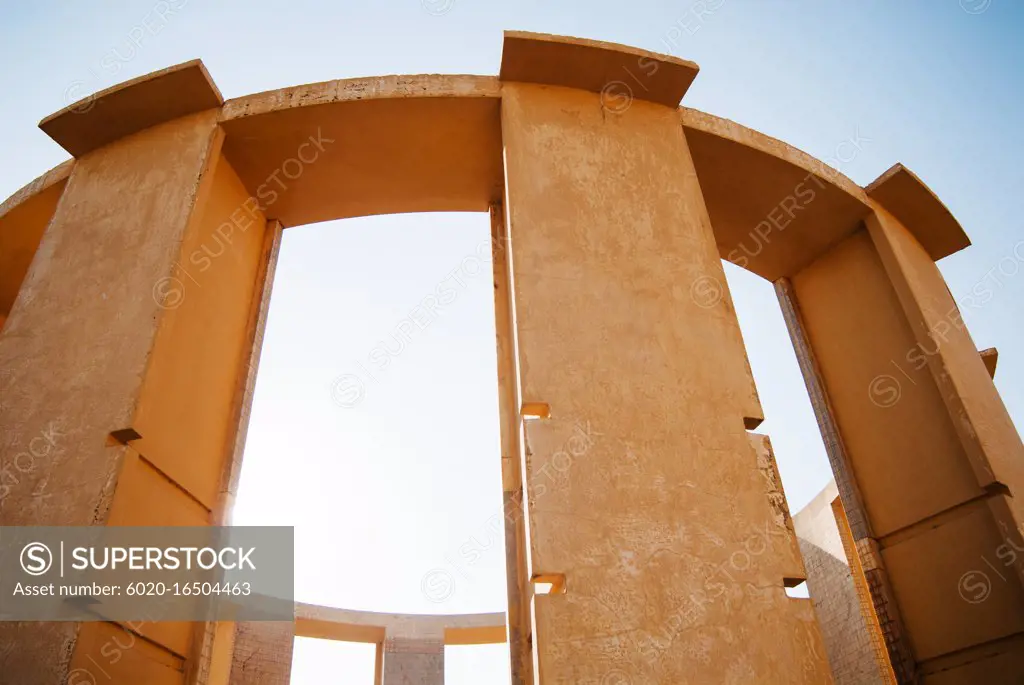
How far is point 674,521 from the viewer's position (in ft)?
12.8

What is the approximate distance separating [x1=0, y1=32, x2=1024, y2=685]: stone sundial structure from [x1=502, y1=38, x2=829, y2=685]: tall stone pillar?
0.02 m

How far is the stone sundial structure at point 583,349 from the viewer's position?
377cm

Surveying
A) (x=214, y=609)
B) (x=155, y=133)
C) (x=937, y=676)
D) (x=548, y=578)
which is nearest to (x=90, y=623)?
(x=214, y=609)

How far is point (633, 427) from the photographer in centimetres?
421

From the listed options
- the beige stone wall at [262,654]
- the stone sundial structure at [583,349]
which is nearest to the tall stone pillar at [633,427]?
the stone sundial structure at [583,349]

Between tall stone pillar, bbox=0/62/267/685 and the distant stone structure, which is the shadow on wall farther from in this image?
tall stone pillar, bbox=0/62/267/685

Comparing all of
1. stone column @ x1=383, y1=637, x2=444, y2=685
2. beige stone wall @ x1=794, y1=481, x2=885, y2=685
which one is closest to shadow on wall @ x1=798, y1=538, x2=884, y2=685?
beige stone wall @ x1=794, y1=481, x2=885, y2=685

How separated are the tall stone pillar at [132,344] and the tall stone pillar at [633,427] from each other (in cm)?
224

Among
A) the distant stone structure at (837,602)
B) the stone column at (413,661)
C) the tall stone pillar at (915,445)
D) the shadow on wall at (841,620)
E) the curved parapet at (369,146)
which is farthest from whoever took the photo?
the stone column at (413,661)

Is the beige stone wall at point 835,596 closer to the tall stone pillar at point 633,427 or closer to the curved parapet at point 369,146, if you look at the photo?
the tall stone pillar at point 633,427

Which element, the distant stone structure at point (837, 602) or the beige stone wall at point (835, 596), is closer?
the distant stone structure at point (837, 602)

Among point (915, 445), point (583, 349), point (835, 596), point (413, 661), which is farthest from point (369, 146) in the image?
point (835, 596)

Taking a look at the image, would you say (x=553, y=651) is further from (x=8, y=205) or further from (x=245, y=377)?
(x=8, y=205)

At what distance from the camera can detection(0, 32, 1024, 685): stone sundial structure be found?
149 inches
